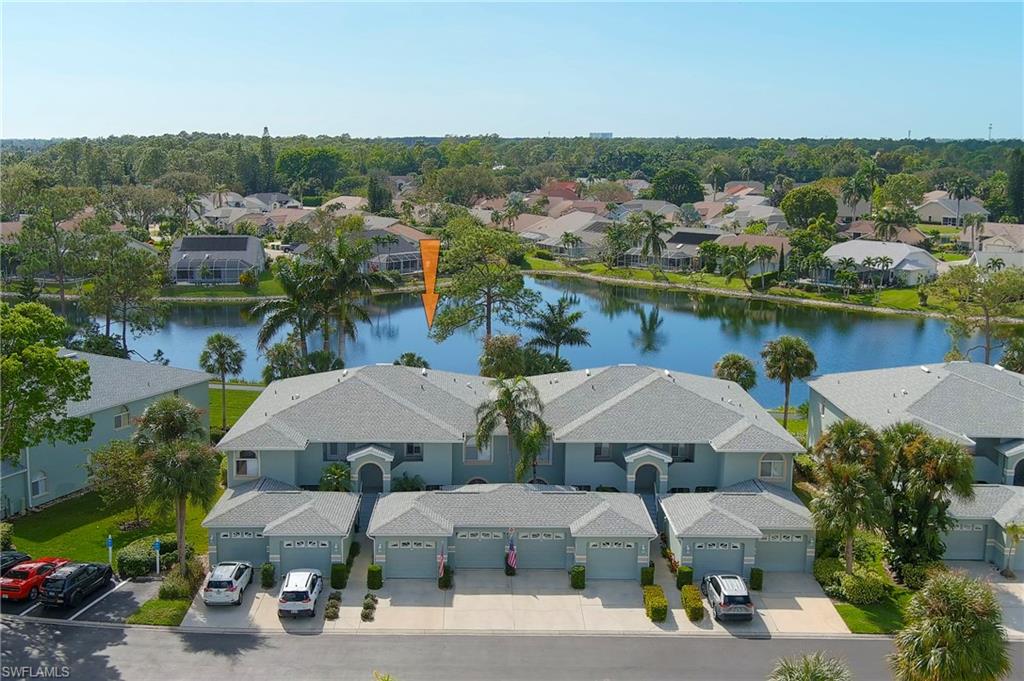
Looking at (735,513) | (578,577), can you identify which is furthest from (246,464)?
(735,513)

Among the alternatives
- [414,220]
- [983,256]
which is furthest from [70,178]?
[983,256]

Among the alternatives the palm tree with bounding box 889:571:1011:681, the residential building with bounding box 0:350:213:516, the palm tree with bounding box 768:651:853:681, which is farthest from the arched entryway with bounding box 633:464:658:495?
the residential building with bounding box 0:350:213:516

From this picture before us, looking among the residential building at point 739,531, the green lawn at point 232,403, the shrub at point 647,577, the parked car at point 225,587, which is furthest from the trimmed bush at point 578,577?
the green lawn at point 232,403

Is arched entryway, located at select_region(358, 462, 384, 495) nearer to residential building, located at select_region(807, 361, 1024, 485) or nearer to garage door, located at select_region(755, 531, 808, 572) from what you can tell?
garage door, located at select_region(755, 531, 808, 572)

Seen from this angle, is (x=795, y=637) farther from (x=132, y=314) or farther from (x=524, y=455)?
(x=132, y=314)

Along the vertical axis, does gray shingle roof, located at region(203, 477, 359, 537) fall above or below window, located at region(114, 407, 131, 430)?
below

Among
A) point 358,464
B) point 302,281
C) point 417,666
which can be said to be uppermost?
point 302,281
